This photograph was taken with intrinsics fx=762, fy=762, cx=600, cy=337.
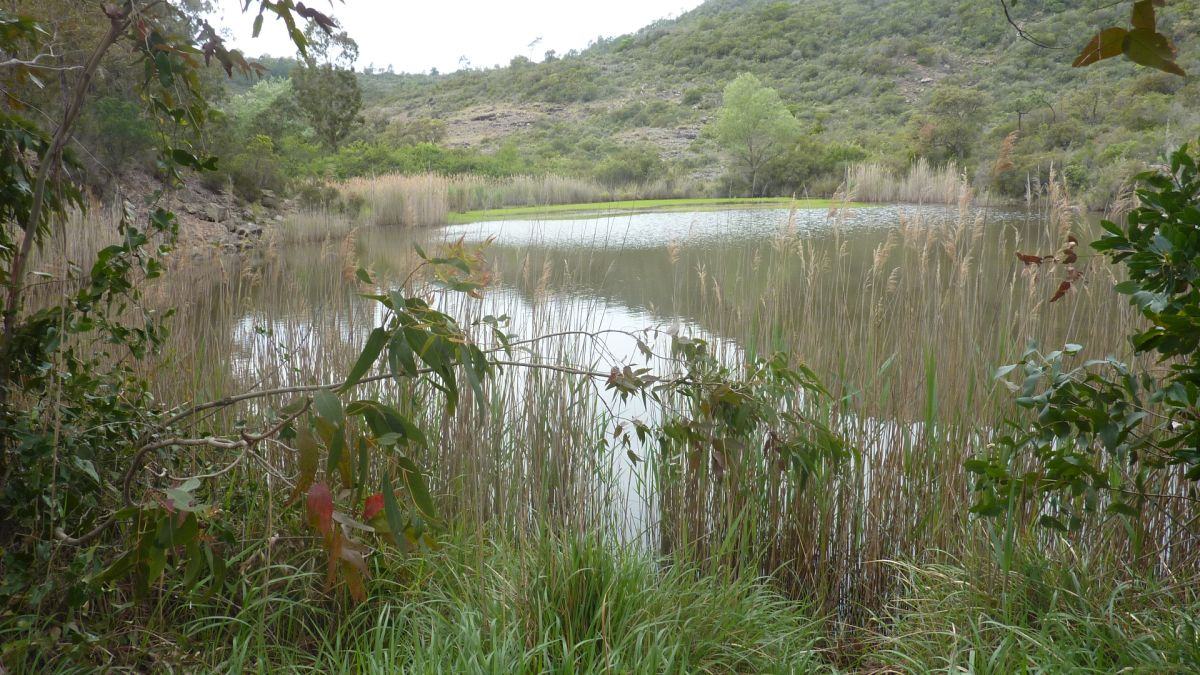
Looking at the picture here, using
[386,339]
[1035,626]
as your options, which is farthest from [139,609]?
[1035,626]

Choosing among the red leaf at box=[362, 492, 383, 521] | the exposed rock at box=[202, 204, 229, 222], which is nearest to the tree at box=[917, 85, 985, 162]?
the exposed rock at box=[202, 204, 229, 222]

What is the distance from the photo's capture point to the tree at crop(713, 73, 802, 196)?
1576 centimetres

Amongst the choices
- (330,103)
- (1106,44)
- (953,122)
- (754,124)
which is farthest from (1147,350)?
(330,103)

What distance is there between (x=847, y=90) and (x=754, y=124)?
23.6 feet

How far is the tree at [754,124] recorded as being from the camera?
15.8 metres

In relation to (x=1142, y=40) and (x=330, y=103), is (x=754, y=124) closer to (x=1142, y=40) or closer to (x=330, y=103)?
(x=330, y=103)

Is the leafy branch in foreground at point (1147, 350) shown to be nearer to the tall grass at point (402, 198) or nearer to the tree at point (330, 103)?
the tall grass at point (402, 198)

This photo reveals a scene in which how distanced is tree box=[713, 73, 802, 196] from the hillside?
0.76 m

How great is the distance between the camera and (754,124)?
15883 millimetres

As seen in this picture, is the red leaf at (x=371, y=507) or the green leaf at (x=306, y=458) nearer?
the green leaf at (x=306, y=458)

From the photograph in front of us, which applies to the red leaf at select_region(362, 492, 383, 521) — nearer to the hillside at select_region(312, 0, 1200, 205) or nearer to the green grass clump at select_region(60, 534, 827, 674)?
the green grass clump at select_region(60, 534, 827, 674)

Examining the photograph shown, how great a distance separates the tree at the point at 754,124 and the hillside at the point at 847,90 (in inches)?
30.1

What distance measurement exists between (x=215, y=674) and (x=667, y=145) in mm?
20316

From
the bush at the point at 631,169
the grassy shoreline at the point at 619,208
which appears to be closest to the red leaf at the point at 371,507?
the grassy shoreline at the point at 619,208
